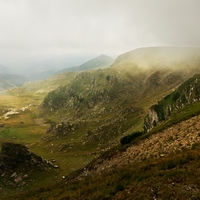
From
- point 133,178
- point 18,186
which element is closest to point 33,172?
point 18,186

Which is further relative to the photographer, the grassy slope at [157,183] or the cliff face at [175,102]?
the cliff face at [175,102]

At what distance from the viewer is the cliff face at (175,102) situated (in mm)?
73750

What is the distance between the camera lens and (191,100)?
72000 mm

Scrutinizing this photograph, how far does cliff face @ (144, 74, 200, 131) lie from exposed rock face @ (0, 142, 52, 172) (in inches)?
1727

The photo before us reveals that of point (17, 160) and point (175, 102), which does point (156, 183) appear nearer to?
point (17, 160)

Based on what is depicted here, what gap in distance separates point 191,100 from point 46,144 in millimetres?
98424

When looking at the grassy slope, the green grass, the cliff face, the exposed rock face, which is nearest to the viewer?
the grassy slope

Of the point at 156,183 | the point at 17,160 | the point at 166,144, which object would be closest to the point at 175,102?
the point at 166,144

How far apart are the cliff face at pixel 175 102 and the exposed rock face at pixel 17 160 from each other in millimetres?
43863

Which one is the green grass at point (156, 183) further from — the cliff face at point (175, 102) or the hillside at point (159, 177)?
the cliff face at point (175, 102)

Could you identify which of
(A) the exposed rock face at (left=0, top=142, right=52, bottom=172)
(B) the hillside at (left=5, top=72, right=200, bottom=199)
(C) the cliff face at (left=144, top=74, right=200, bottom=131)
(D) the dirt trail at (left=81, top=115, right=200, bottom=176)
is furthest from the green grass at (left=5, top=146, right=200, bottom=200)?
(C) the cliff face at (left=144, top=74, right=200, bottom=131)

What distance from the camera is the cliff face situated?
73750 mm

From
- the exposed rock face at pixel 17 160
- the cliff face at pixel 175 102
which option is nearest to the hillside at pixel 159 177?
the exposed rock face at pixel 17 160

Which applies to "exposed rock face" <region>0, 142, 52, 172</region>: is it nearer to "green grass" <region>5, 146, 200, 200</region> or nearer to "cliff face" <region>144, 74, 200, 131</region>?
"cliff face" <region>144, 74, 200, 131</region>
